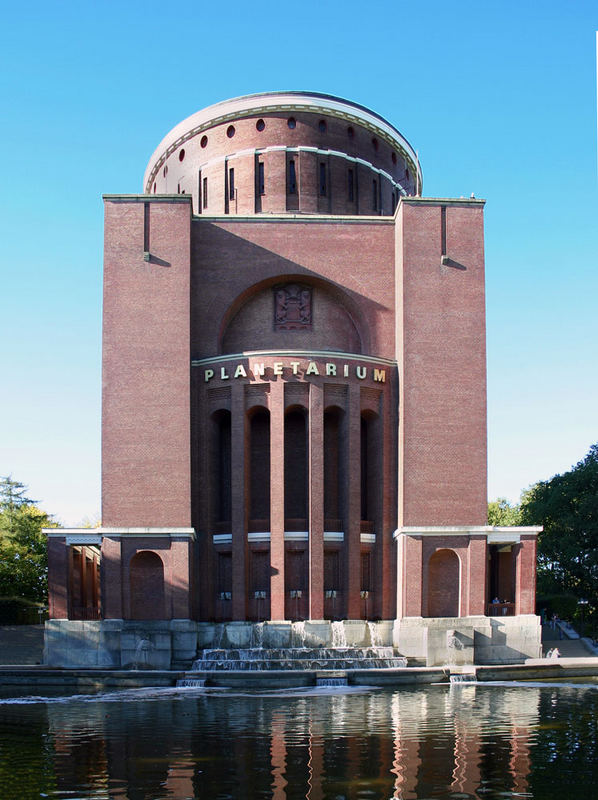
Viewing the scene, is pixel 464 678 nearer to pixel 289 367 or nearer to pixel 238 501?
pixel 238 501

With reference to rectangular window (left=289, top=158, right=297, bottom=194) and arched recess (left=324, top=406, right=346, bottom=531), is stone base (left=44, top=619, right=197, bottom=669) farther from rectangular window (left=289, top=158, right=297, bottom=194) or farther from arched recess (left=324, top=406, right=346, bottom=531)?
rectangular window (left=289, top=158, right=297, bottom=194)

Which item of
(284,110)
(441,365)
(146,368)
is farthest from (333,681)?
(284,110)

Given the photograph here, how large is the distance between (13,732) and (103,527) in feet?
52.5

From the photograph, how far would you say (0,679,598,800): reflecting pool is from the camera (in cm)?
1489

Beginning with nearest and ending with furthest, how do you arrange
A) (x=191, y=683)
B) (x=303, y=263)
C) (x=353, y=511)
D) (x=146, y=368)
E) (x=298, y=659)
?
(x=191, y=683)
(x=298, y=659)
(x=353, y=511)
(x=146, y=368)
(x=303, y=263)

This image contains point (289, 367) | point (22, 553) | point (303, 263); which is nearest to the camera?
point (289, 367)

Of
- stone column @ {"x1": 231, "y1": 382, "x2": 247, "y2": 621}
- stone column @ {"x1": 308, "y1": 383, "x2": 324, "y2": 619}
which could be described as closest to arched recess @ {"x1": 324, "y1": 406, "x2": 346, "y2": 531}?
stone column @ {"x1": 308, "y1": 383, "x2": 324, "y2": 619}

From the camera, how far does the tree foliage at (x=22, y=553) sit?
5650cm

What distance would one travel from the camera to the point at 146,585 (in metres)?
38.2

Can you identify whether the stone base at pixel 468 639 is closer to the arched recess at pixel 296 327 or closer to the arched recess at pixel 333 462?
the arched recess at pixel 333 462

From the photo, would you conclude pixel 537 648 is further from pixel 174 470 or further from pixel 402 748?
pixel 402 748

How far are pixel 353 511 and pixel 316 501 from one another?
5.12 ft

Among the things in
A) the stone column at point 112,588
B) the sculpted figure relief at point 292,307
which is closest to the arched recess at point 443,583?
the sculpted figure relief at point 292,307

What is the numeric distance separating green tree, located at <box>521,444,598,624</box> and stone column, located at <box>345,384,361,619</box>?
16.8 metres
